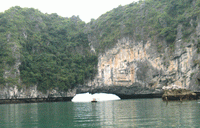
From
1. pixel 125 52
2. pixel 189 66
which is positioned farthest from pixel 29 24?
pixel 189 66

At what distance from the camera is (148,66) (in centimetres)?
5588

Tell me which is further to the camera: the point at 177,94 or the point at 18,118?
the point at 177,94

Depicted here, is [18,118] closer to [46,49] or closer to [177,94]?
[177,94]

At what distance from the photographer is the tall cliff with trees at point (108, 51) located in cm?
5250

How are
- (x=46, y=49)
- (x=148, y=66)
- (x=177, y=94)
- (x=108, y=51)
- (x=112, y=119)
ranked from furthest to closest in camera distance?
(x=46, y=49)
(x=108, y=51)
(x=148, y=66)
(x=177, y=94)
(x=112, y=119)

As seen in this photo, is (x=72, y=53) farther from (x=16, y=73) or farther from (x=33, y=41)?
(x=16, y=73)

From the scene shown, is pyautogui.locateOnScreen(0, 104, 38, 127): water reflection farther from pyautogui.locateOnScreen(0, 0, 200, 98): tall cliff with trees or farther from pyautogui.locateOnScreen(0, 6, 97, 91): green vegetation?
pyautogui.locateOnScreen(0, 6, 97, 91): green vegetation

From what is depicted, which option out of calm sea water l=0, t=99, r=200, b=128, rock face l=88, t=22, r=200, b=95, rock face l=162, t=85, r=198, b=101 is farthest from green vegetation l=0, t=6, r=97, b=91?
calm sea water l=0, t=99, r=200, b=128

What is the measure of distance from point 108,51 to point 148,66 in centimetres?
1268

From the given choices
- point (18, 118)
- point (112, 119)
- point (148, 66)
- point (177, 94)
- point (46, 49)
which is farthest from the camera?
point (46, 49)

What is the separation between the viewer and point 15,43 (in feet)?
195

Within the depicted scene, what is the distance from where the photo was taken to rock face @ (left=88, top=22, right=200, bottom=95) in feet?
163

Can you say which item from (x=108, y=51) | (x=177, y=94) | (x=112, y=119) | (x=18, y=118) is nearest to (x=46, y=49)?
(x=108, y=51)

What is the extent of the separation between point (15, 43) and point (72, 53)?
16.9m
